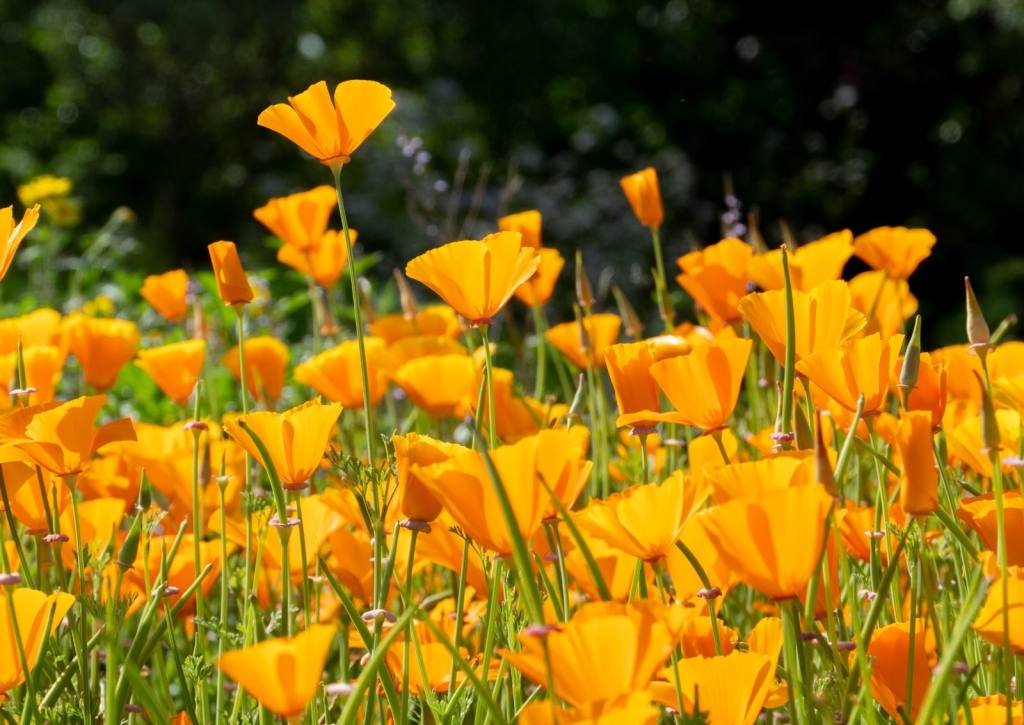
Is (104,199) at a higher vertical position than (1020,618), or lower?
higher

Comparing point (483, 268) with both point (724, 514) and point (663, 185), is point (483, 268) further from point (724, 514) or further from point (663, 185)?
point (663, 185)

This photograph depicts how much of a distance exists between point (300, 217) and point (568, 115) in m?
8.72

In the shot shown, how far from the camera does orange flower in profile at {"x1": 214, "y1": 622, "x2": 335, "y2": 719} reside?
447 millimetres

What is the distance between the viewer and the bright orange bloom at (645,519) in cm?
56

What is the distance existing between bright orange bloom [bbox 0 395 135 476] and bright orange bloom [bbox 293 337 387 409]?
387mm

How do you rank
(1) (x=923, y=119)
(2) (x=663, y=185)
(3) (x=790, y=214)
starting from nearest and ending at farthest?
(2) (x=663, y=185)
(3) (x=790, y=214)
(1) (x=923, y=119)

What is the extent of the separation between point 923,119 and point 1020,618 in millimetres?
9687

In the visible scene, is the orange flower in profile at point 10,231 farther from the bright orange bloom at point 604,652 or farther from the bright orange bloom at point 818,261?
the bright orange bloom at point 818,261

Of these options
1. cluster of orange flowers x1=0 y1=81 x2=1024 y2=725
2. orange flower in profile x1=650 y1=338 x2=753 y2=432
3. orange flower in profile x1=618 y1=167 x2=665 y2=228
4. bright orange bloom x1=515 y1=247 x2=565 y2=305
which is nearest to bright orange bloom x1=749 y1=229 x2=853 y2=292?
cluster of orange flowers x1=0 y1=81 x2=1024 y2=725

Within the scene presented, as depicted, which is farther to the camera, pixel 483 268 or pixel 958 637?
pixel 483 268

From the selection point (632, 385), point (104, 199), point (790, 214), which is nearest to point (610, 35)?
point (790, 214)

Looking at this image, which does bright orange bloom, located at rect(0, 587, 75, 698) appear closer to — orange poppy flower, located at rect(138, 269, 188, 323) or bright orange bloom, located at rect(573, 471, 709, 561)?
bright orange bloom, located at rect(573, 471, 709, 561)

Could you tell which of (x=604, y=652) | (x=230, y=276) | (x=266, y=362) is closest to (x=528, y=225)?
(x=266, y=362)

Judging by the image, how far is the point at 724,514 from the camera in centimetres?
48
